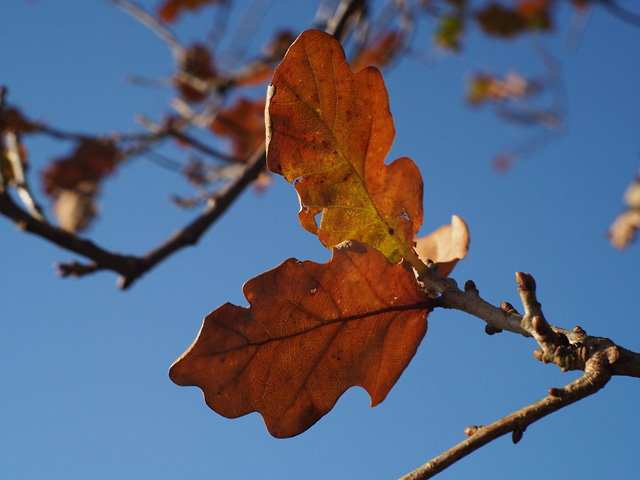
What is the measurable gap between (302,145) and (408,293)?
22cm

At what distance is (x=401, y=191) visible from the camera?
75 cm

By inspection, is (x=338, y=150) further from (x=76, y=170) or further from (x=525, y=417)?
(x=76, y=170)

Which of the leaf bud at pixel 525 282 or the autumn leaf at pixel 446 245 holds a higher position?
the autumn leaf at pixel 446 245

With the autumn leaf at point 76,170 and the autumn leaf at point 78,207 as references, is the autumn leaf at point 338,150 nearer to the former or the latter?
the autumn leaf at point 78,207

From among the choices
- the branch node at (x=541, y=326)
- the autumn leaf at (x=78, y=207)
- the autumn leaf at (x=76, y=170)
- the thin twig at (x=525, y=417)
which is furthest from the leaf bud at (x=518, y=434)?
the autumn leaf at (x=76, y=170)

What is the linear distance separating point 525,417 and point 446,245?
374mm

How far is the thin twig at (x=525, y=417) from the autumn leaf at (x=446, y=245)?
28 cm

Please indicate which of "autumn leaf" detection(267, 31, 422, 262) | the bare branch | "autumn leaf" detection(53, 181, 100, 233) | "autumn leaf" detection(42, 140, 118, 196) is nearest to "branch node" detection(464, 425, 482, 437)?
"autumn leaf" detection(267, 31, 422, 262)

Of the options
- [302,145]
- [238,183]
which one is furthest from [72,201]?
[302,145]

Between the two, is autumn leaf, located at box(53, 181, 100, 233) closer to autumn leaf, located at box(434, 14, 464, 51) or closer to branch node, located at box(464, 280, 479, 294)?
autumn leaf, located at box(434, 14, 464, 51)

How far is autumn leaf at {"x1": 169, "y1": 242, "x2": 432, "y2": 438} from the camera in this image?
650 millimetres

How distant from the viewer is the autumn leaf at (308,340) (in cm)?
65

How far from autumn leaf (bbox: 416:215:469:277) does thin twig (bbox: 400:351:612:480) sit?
284mm

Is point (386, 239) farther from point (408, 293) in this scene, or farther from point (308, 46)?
point (308, 46)
